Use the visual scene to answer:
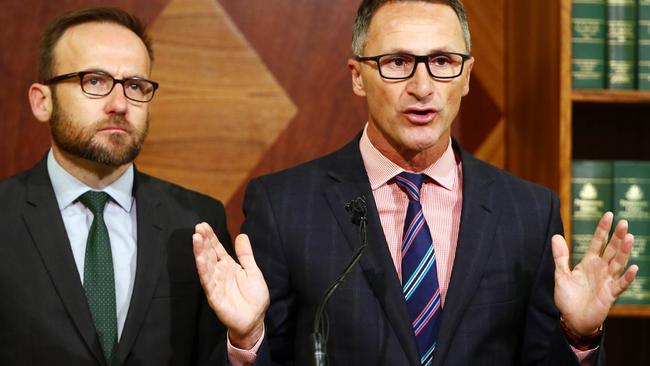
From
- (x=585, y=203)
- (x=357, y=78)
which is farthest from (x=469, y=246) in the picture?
(x=585, y=203)

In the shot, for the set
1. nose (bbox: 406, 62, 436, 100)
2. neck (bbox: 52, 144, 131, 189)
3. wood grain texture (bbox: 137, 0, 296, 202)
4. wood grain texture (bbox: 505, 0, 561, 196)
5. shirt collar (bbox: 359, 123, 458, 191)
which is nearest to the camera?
nose (bbox: 406, 62, 436, 100)

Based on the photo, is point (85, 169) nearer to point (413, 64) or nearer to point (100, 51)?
point (100, 51)

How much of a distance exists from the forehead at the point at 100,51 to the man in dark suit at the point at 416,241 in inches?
16.4

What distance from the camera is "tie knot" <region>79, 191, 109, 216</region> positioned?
2.07m

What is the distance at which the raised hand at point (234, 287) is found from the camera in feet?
5.72

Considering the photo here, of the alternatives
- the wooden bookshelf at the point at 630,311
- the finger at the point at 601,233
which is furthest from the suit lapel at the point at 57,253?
the wooden bookshelf at the point at 630,311

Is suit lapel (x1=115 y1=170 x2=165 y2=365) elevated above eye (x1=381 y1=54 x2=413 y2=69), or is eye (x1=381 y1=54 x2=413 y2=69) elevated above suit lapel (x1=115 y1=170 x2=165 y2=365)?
eye (x1=381 y1=54 x2=413 y2=69)

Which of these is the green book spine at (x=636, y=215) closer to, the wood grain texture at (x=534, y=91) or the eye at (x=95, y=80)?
the wood grain texture at (x=534, y=91)

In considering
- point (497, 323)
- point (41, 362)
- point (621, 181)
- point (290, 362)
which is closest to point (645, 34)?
point (621, 181)

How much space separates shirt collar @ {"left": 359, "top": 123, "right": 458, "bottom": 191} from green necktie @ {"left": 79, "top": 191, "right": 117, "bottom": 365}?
62 centimetres

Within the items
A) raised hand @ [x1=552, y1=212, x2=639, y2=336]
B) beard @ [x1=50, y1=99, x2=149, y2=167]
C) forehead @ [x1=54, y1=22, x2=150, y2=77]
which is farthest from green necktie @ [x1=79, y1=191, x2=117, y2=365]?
raised hand @ [x1=552, y1=212, x2=639, y2=336]

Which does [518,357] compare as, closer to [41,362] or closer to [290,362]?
[290,362]

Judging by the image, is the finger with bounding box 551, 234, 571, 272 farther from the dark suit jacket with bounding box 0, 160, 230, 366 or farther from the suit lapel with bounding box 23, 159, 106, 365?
the suit lapel with bounding box 23, 159, 106, 365

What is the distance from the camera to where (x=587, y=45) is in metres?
2.52
